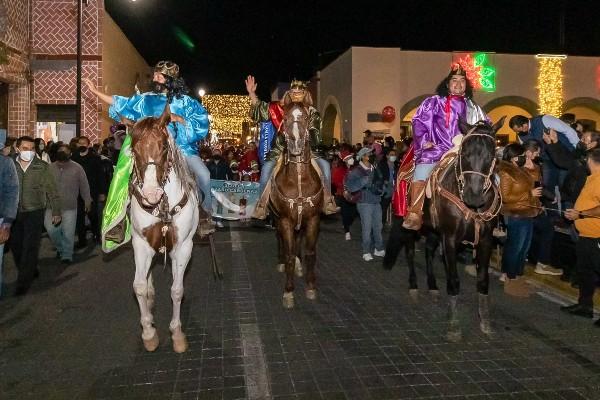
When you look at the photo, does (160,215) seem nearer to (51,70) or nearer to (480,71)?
(51,70)

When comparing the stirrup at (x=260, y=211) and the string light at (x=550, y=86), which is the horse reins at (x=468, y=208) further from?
the string light at (x=550, y=86)

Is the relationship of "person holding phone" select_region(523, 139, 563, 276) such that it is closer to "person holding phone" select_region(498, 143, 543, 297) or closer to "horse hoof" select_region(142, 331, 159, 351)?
"person holding phone" select_region(498, 143, 543, 297)

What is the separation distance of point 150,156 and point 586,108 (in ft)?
93.5

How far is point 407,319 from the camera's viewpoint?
22.9 ft

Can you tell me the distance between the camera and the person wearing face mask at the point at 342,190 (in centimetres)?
1365

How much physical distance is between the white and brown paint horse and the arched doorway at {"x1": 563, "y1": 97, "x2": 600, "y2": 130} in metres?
26.0

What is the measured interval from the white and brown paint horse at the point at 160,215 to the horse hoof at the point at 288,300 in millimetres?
1844

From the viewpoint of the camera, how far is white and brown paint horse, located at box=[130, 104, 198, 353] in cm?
525

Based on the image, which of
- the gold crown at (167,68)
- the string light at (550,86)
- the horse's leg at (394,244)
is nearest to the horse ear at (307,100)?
the gold crown at (167,68)

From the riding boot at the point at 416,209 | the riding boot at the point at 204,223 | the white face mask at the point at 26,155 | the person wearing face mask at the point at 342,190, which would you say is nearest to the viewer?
the riding boot at the point at 204,223

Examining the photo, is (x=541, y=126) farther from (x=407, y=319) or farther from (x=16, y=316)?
(x=16, y=316)

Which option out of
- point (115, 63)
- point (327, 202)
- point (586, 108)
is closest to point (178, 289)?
point (327, 202)

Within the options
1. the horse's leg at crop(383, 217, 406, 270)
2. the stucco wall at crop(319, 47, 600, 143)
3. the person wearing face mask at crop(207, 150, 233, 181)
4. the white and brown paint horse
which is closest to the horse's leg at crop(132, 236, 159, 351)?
the white and brown paint horse

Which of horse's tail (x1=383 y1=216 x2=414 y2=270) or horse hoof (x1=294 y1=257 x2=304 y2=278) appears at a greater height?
horse's tail (x1=383 y1=216 x2=414 y2=270)
